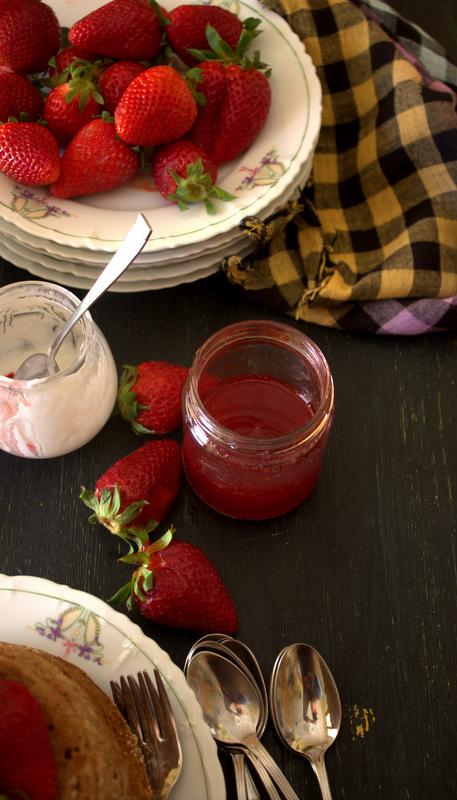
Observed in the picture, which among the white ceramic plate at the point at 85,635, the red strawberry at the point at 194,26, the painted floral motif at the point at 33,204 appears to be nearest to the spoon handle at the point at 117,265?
the painted floral motif at the point at 33,204

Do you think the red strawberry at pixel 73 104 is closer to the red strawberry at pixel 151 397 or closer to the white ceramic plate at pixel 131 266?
the white ceramic plate at pixel 131 266

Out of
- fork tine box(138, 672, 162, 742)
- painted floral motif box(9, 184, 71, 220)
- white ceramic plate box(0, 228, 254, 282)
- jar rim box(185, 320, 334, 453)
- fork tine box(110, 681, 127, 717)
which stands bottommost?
fork tine box(138, 672, 162, 742)

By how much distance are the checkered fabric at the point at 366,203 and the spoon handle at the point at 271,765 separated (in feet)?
2.20

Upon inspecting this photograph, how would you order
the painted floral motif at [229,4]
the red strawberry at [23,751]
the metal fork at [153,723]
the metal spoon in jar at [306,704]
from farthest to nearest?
the painted floral motif at [229,4]
the metal spoon in jar at [306,704]
the metal fork at [153,723]
the red strawberry at [23,751]

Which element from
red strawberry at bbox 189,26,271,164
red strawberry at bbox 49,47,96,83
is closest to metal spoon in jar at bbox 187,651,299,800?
red strawberry at bbox 189,26,271,164

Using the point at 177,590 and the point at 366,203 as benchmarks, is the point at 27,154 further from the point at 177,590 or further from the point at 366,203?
the point at 177,590

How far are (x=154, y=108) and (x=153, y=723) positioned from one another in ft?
2.87

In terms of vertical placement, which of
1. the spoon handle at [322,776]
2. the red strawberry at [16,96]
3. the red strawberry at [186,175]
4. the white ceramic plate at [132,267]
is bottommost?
the spoon handle at [322,776]

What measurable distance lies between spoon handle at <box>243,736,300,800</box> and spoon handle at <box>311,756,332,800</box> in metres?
0.03

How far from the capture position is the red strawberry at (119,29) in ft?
4.62

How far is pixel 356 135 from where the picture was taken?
1575 mm

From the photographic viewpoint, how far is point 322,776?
110 centimetres

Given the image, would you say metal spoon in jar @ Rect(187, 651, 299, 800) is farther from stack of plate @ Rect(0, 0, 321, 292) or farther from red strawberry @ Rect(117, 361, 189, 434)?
stack of plate @ Rect(0, 0, 321, 292)

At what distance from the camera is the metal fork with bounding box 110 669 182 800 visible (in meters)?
1.00
